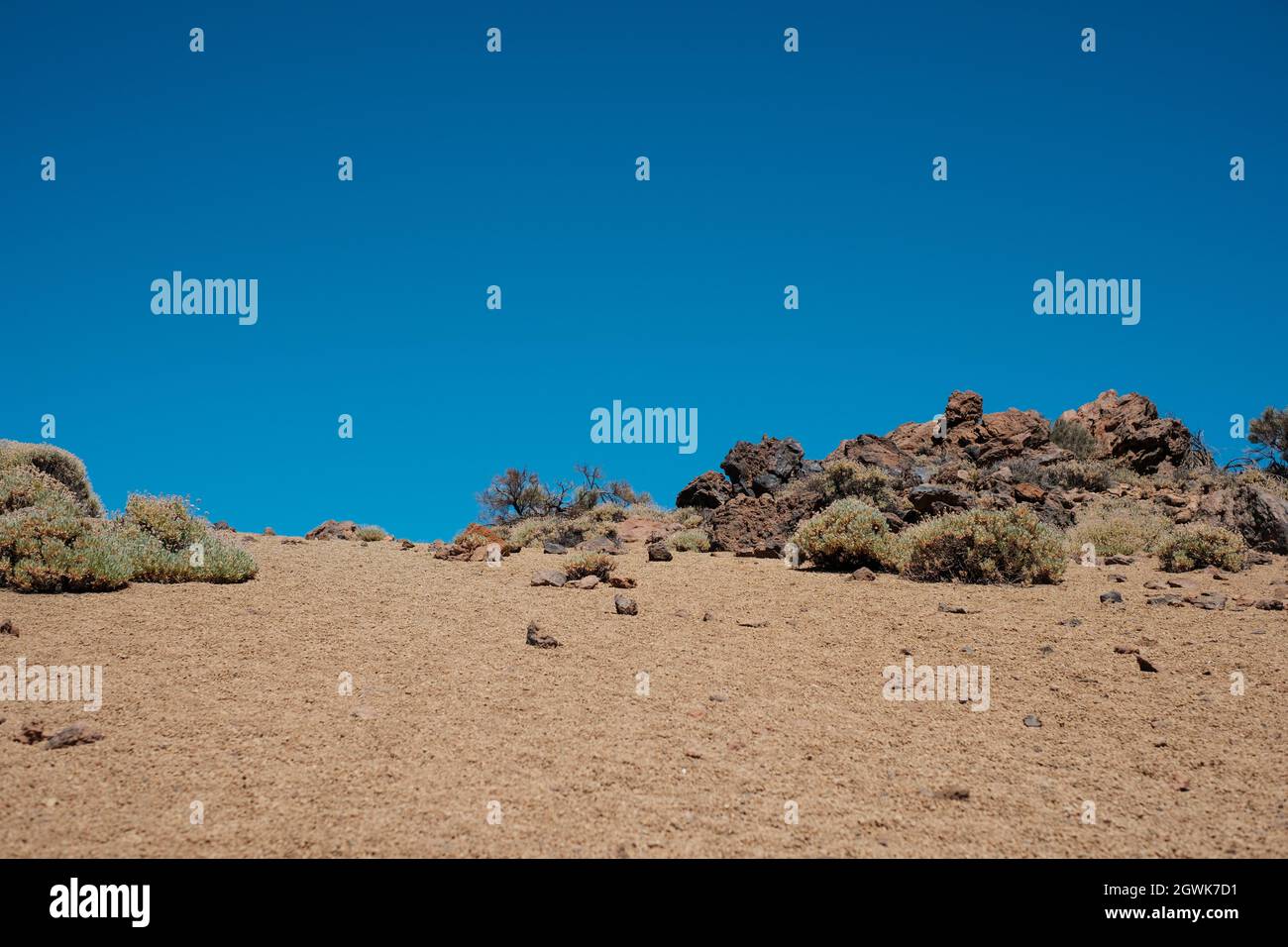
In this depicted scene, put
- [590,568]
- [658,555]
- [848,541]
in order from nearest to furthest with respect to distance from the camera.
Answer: [590,568] → [848,541] → [658,555]

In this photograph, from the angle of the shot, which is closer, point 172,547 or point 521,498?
point 172,547

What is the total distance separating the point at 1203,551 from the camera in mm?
13344

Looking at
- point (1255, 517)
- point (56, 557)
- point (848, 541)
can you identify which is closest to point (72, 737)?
point (56, 557)

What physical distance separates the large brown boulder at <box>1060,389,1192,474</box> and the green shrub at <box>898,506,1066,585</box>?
1771 centimetres

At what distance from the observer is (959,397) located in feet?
100

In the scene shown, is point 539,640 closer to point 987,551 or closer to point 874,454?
point 987,551

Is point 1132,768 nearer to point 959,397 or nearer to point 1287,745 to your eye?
point 1287,745

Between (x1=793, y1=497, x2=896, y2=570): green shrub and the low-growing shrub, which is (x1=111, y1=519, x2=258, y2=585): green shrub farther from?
(x1=793, y1=497, x2=896, y2=570): green shrub

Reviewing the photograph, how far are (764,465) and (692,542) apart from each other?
23.6ft

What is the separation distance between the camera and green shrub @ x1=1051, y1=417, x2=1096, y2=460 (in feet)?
94.9

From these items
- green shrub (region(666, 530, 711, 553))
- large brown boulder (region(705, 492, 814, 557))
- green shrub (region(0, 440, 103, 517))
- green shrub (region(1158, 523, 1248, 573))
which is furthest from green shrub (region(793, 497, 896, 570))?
green shrub (region(0, 440, 103, 517))

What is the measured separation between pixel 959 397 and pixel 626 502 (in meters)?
12.6
